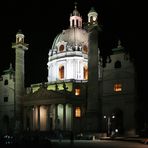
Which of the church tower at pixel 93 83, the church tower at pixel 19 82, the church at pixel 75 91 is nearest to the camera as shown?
the church tower at pixel 93 83

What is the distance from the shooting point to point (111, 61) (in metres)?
95.6

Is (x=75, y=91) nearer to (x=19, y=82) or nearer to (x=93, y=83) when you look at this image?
(x=19, y=82)

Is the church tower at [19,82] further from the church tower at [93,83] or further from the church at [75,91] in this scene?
the church tower at [93,83]

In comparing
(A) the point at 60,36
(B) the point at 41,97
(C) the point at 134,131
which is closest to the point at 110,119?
(C) the point at 134,131

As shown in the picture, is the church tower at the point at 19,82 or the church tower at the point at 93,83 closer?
the church tower at the point at 93,83

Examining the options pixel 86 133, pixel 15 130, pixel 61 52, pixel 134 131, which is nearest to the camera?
pixel 86 133

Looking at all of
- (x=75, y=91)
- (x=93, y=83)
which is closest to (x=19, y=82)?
(x=75, y=91)

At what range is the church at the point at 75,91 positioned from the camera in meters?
87.4

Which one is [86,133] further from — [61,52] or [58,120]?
[61,52]

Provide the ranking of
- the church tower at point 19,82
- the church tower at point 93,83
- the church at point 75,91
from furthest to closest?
1. the church tower at point 19,82
2. the church at point 75,91
3. the church tower at point 93,83

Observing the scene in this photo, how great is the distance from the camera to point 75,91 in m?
106

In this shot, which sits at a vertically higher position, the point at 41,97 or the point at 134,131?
the point at 41,97

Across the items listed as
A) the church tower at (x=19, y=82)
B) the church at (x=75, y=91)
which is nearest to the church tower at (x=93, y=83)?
the church at (x=75, y=91)

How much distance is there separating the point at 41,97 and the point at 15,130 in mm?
11049
